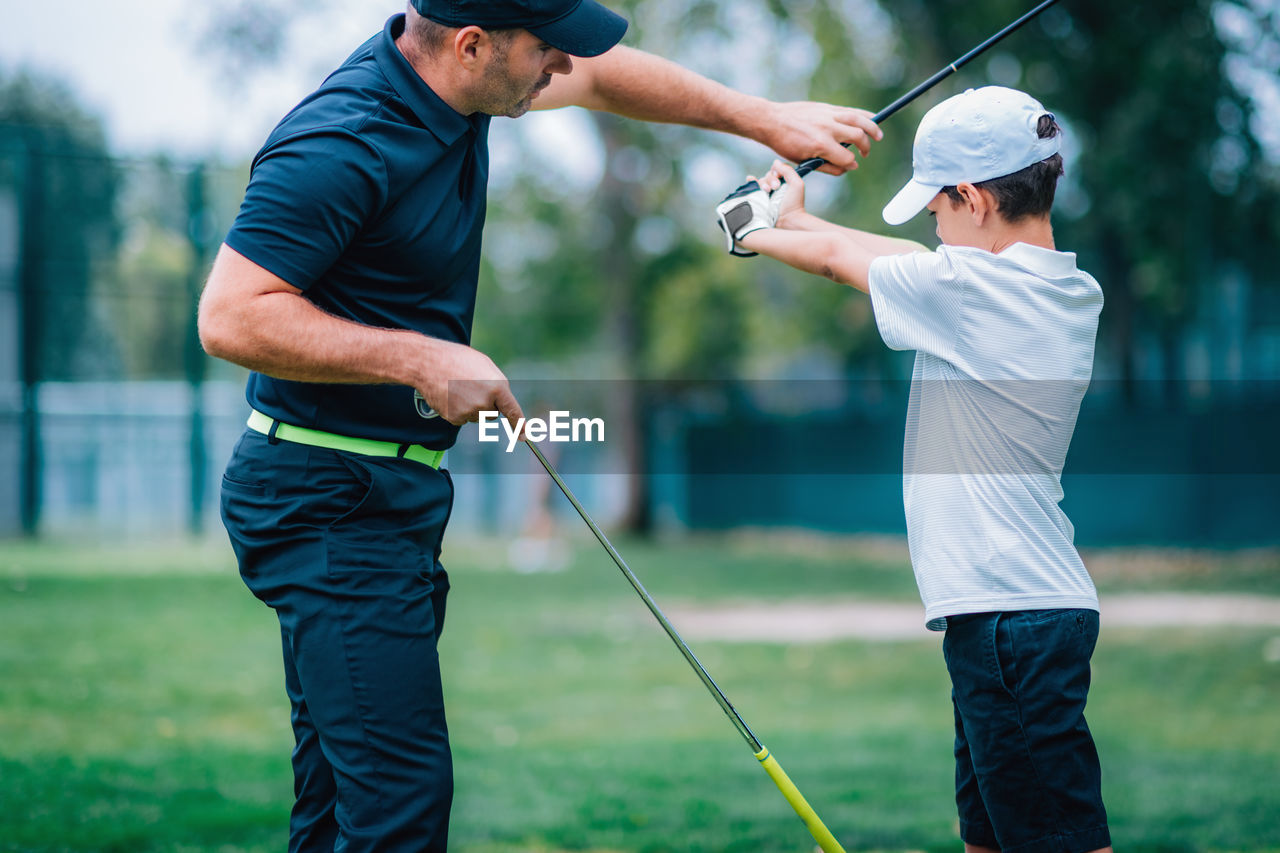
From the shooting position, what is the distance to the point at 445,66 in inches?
96.0

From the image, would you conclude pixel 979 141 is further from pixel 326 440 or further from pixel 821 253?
pixel 326 440

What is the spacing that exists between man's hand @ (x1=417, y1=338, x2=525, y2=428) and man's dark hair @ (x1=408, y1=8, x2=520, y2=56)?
0.58 meters

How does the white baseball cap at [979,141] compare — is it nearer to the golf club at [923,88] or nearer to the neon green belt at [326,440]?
the golf club at [923,88]

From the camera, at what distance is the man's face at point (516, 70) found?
2.40m

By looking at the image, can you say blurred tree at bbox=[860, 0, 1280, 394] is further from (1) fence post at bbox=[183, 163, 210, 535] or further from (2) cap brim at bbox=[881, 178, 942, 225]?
(2) cap brim at bbox=[881, 178, 942, 225]

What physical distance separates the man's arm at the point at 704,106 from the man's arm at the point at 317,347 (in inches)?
38.6

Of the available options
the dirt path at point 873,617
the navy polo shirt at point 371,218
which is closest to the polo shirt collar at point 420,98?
the navy polo shirt at point 371,218

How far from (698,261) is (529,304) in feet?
15.3

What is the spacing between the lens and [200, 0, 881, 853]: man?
2199mm

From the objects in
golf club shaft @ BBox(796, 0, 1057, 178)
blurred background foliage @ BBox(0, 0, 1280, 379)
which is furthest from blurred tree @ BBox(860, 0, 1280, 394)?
golf club shaft @ BBox(796, 0, 1057, 178)

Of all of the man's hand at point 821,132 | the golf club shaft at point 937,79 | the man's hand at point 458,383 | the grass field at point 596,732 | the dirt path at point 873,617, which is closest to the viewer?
the man's hand at point 458,383

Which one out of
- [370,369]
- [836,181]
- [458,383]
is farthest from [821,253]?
[836,181]

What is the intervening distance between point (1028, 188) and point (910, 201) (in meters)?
0.24

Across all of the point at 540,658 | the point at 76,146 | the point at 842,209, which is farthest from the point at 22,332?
the point at 842,209
